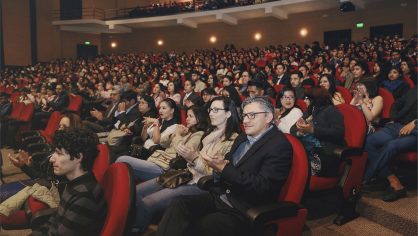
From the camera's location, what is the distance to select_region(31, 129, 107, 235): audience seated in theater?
1.66 meters

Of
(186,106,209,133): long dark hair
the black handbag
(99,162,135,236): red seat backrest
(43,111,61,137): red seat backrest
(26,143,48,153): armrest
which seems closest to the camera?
(99,162,135,236): red seat backrest

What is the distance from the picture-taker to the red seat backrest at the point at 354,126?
2699 millimetres

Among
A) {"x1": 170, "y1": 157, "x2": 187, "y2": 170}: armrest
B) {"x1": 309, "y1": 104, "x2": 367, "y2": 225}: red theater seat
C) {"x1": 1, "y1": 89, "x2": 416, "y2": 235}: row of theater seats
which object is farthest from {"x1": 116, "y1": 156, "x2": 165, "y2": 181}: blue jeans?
{"x1": 309, "y1": 104, "x2": 367, "y2": 225}: red theater seat

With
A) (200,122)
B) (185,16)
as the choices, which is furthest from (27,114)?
(185,16)

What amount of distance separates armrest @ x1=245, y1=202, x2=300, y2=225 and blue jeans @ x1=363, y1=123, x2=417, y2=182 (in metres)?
1.37

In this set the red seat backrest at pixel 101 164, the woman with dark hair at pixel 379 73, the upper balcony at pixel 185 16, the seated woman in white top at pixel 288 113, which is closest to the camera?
the red seat backrest at pixel 101 164

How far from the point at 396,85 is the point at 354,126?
1.93 meters

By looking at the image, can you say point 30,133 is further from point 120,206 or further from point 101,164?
point 120,206

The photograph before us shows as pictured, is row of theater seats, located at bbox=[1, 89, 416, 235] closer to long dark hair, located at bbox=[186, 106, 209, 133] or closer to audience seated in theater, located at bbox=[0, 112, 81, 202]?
audience seated in theater, located at bbox=[0, 112, 81, 202]

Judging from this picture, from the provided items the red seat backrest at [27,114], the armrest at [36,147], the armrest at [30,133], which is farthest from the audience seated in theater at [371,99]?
the red seat backrest at [27,114]

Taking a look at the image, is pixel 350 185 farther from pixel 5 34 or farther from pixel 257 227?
pixel 5 34

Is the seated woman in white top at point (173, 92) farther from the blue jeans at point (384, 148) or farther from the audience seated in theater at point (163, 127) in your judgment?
the blue jeans at point (384, 148)

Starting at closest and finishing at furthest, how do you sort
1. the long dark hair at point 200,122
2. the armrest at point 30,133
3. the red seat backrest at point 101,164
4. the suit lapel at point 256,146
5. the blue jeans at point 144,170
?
the suit lapel at point 256,146 → the red seat backrest at point 101,164 → the blue jeans at point 144,170 → the long dark hair at point 200,122 → the armrest at point 30,133

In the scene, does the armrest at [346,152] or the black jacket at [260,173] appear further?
the armrest at [346,152]
